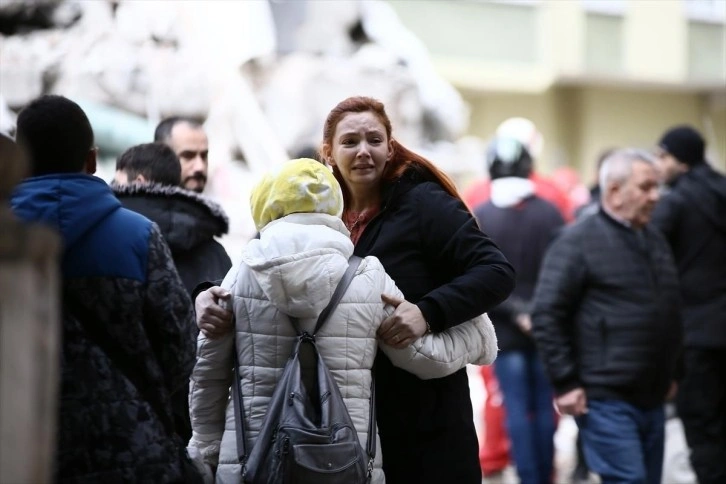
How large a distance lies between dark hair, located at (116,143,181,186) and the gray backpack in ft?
5.63

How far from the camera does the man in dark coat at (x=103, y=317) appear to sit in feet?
13.8

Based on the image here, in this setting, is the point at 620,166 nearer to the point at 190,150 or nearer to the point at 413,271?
the point at 190,150

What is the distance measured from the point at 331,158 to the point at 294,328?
812 mm

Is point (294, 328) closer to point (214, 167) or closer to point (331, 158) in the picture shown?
point (331, 158)

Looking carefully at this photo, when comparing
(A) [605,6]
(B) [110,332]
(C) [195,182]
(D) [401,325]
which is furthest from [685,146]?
(A) [605,6]

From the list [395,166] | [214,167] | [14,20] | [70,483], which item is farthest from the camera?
[214,167]

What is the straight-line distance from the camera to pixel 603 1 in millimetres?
28109

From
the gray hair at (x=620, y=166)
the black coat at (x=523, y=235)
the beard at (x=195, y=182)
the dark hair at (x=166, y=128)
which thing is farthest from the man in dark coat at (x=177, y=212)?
the black coat at (x=523, y=235)

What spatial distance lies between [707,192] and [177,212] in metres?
3.67

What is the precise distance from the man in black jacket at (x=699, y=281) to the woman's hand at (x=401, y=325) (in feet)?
12.7

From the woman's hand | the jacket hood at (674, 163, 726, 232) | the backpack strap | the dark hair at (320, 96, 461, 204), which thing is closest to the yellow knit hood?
the backpack strap

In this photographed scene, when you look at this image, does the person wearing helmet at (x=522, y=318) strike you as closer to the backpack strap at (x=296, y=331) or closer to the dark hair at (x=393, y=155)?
the dark hair at (x=393, y=155)

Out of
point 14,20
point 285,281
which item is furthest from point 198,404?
point 14,20

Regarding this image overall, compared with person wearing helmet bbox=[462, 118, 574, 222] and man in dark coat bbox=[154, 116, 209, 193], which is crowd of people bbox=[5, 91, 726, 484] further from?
person wearing helmet bbox=[462, 118, 574, 222]
